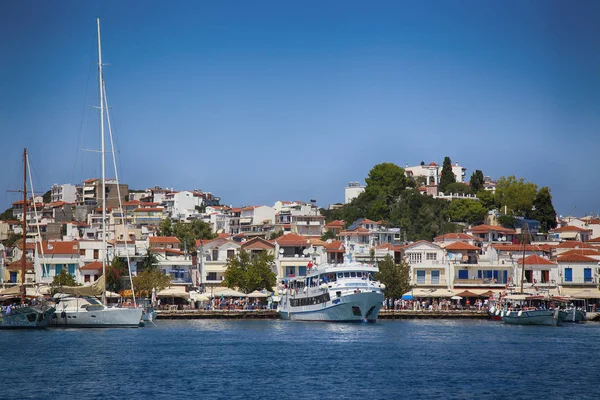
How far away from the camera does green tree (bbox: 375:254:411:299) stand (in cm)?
8838

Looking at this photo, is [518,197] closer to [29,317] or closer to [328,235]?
[328,235]

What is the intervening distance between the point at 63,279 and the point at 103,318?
23.1 m

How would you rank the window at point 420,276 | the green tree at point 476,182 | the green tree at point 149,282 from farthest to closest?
the green tree at point 476,182, the window at point 420,276, the green tree at point 149,282

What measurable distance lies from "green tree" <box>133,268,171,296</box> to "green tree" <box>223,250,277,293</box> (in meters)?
5.88

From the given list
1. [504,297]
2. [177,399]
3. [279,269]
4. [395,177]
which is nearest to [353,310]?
[504,297]

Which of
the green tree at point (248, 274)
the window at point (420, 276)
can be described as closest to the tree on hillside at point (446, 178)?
the window at point (420, 276)

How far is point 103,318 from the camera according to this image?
66.7 meters

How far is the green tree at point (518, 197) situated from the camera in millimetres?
133250

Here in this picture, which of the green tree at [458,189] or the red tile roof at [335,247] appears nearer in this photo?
the red tile roof at [335,247]

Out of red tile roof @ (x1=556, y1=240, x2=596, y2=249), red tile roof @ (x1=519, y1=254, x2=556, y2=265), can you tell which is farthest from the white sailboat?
red tile roof @ (x1=556, y1=240, x2=596, y2=249)

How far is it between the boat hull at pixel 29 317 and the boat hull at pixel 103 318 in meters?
0.96

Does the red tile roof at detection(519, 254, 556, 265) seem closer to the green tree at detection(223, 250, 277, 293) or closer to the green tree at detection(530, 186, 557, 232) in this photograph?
the green tree at detection(223, 250, 277, 293)

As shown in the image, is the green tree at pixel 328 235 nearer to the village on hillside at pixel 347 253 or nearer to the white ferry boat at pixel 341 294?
the village on hillside at pixel 347 253

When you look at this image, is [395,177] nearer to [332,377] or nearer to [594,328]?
[594,328]
